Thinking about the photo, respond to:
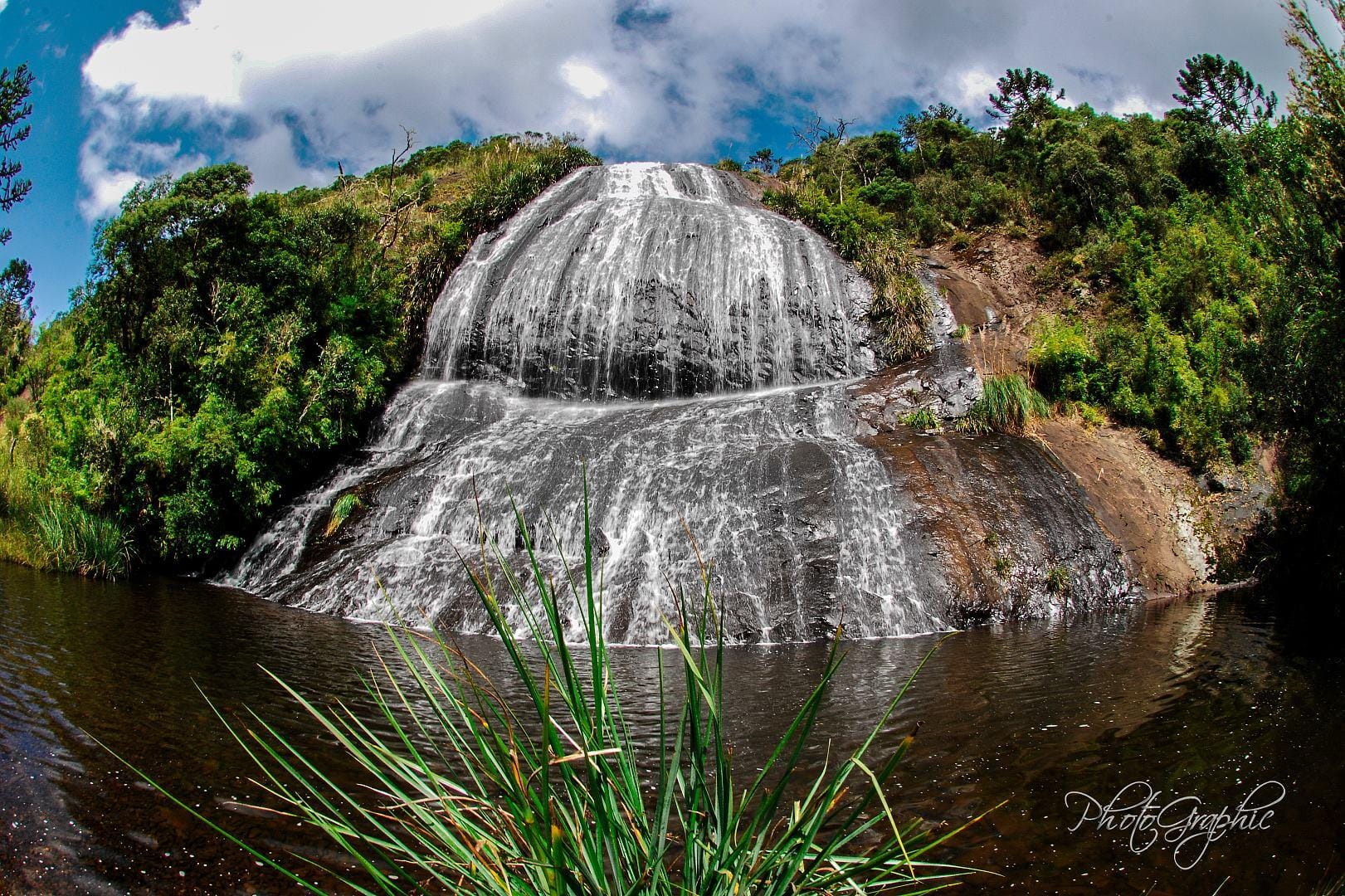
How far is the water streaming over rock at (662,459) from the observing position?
443 inches

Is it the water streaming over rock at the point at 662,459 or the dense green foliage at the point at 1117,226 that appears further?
the dense green foliage at the point at 1117,226

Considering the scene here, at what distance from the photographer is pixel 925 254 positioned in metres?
22.3

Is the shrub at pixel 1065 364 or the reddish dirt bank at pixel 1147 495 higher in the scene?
the shrub at pixel 1065 364

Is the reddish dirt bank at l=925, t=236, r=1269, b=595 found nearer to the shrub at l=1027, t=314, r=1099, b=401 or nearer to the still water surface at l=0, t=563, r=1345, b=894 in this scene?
the shrub at l=1027, t=314, r=1099, b=401

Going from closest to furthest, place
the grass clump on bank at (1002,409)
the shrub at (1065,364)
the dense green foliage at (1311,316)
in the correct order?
the dense green foliage at (1311,316) < the grass clump on bank at (1002,409) < the shrub at (1065,364)

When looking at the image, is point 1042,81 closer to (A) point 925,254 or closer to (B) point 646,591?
(A) point 925,254

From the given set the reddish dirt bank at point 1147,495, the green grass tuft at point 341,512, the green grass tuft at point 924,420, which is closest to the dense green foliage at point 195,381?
the green grass tuft at point 341,512

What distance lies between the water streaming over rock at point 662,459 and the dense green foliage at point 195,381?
1.09 m
